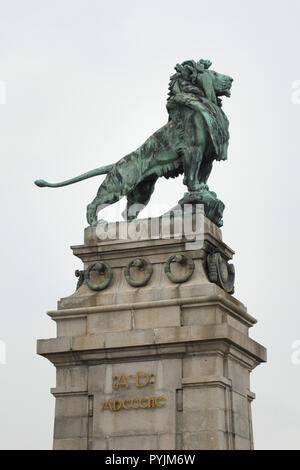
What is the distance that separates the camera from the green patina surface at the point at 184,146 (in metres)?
23.4

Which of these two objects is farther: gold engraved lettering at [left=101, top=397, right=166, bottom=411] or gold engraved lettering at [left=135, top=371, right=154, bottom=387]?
gold engraved lettering at [left=135, top=371, right=154, bottom=387]

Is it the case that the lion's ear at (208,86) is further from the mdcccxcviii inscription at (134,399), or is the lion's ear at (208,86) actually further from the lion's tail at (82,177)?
the mdcccxcviii inscription at (134,399)

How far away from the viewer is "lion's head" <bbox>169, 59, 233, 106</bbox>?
2377 cm

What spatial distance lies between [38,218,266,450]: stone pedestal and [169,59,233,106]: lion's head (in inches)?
136

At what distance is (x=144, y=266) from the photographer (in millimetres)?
22422

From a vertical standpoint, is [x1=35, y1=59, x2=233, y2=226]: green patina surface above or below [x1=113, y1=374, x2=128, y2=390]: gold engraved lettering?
above

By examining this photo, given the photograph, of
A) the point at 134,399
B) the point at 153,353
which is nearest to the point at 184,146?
the point at 153,353

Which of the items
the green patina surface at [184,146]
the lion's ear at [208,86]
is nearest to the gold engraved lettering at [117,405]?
the green patina surface at [184,146]

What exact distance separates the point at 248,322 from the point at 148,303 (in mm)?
2861

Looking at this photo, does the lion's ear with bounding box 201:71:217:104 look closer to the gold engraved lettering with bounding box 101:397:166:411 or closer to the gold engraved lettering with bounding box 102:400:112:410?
the gold engraved lettering with bounding box 101:397:166:411

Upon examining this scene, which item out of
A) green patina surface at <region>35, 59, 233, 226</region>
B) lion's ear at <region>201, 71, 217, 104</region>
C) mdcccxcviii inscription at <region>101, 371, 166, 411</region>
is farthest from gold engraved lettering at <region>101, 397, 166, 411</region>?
lion's ear at <region>201, 71, 217, 104</region>

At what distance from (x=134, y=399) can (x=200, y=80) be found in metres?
7.97

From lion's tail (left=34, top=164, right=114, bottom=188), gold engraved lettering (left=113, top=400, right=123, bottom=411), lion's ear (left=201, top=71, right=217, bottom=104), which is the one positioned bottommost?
gold engraved lettering (left=113, top=400, right=123, bottom=411)
